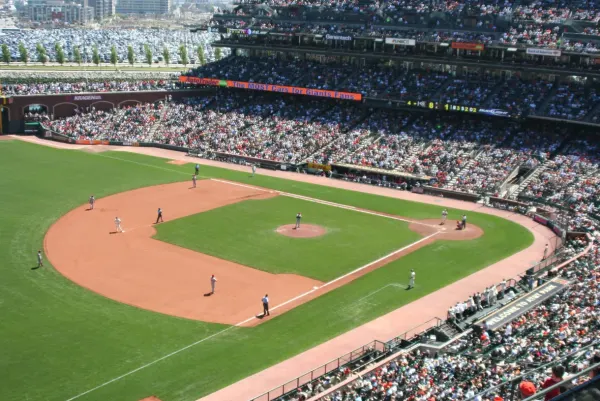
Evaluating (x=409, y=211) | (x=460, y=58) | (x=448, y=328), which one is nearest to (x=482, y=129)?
(x=460, y=58)

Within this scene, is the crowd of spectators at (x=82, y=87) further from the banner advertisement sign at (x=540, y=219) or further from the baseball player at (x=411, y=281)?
the baseball player at (x=411, y=281)

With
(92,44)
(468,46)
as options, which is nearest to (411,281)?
(468,46)

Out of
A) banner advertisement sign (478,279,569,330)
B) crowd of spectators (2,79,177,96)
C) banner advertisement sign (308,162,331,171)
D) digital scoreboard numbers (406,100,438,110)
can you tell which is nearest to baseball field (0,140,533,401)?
banner advertisement sign (308,162,331,171)

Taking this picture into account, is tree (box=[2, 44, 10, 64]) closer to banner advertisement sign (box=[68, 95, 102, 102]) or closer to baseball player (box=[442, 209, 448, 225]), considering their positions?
banner advertisement sign (box=[68, 95, 102, 102])

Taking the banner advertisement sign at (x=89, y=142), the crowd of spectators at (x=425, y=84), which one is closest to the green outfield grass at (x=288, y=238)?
the crowd of spectators at (x=425, y=84)

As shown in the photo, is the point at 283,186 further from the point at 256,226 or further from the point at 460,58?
the point at 460,58

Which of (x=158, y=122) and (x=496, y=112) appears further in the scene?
(x=158, y=122)

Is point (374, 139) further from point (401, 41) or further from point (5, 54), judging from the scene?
point (5, 54)

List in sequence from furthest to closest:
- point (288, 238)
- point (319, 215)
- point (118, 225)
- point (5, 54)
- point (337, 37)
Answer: point (5, 54)
point (337, 37)
point (319, 215)
point (118, 225)
point (288, 238)
